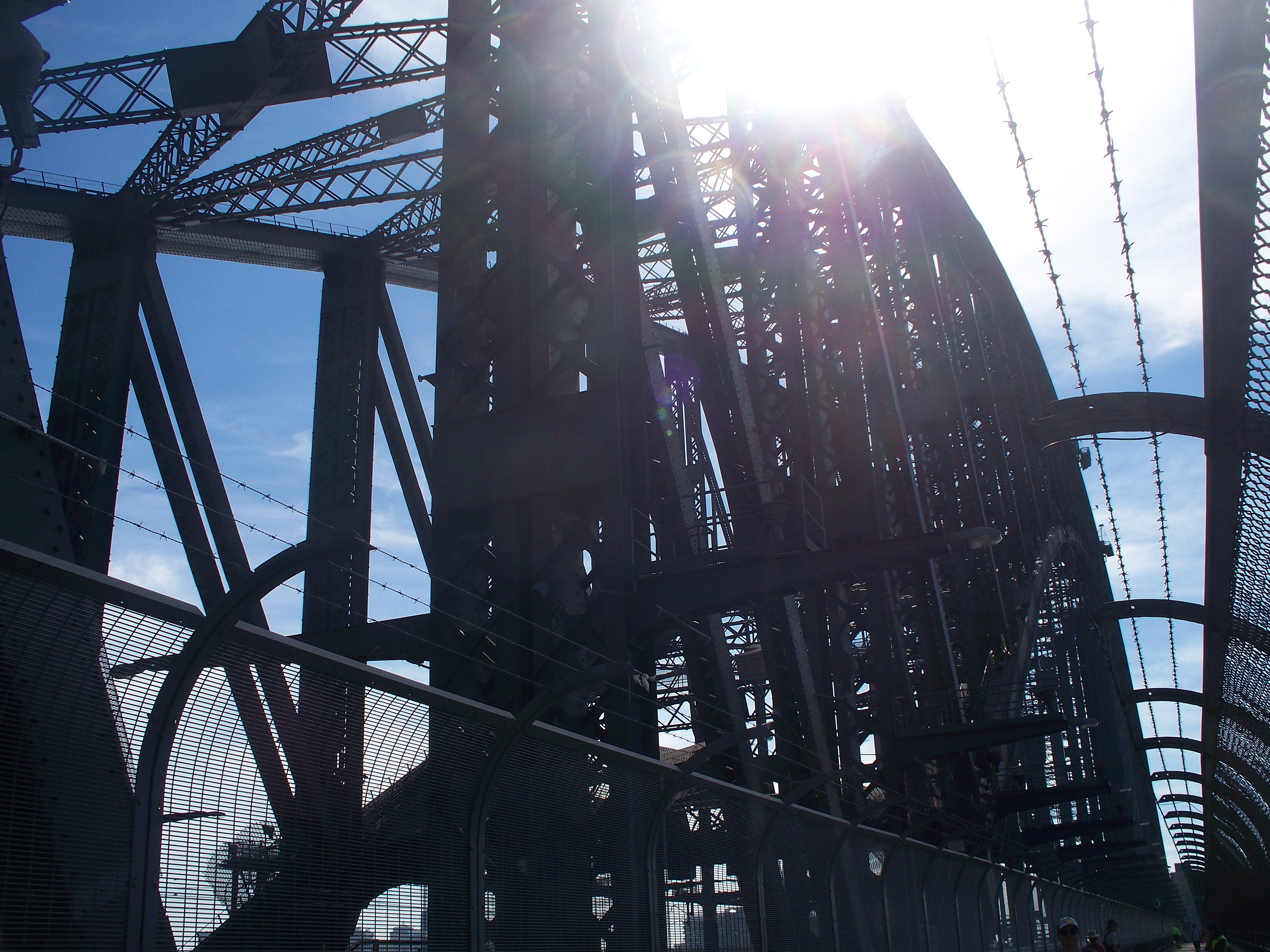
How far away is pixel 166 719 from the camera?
3.98m

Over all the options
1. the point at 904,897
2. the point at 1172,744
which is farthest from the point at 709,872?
the point at 1172,744

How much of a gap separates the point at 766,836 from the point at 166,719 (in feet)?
20.8

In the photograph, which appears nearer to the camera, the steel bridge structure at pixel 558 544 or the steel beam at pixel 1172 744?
the steel bridge structure at pixel 558 544

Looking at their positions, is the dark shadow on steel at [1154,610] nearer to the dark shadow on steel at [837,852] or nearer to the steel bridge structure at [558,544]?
the steel bridge structure at [558,544]

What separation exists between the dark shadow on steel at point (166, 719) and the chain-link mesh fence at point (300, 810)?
0.06 feet

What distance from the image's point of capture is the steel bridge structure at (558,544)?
4.12m

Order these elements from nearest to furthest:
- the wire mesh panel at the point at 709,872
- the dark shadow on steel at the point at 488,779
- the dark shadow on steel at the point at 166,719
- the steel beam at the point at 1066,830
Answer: the dark shadow on steel at the point at 166,719 → the dark shadow on steel at the point at 488,779 → the wire mesh panel at the point at 709,872 → the steel beam at the point at 1066,830

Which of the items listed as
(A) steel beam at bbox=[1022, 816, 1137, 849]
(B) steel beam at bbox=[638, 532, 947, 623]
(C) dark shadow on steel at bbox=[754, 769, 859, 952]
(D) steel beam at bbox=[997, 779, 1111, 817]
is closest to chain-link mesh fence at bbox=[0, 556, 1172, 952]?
(C) dark shadow on steel at bbox=[754, 769, 859, 952]

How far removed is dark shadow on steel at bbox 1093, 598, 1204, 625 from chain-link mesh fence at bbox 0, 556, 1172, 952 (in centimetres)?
2854

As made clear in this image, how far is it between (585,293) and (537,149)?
5.02 ft

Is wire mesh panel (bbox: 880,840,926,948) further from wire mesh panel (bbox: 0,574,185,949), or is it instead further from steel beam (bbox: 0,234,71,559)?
wire mesh panel (bbox: 0,574,185,949)

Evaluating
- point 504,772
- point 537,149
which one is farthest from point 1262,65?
point 537,149

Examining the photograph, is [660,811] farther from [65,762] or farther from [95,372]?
[95,372]

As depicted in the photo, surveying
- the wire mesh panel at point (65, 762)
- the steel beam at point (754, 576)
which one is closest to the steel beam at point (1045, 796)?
the steel beam at point (754, 576)
